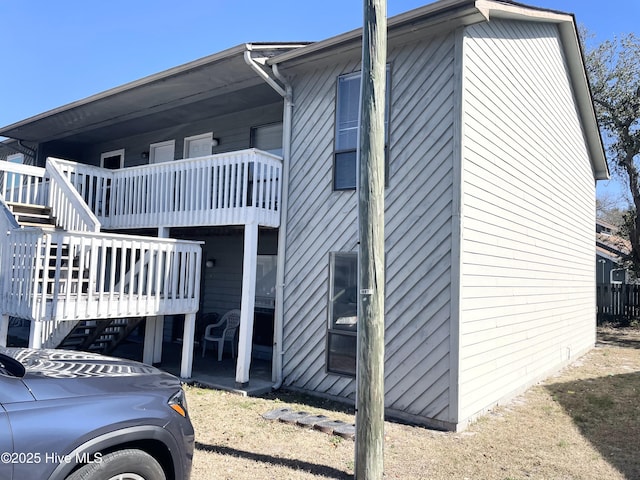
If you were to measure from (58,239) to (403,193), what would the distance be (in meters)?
4.55

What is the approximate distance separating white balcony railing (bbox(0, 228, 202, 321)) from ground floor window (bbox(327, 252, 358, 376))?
234 cm

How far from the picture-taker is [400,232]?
6434 millimetres

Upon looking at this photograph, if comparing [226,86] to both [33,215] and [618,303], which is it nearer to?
[33,215]

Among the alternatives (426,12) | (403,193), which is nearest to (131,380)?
(403,193)

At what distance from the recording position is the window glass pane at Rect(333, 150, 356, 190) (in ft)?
23.0

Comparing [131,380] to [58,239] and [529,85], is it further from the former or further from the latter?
[529,85]

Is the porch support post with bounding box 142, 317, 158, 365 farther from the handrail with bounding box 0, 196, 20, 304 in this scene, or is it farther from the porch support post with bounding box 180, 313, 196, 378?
the handrail with bounding box 0, 196, 20, 304

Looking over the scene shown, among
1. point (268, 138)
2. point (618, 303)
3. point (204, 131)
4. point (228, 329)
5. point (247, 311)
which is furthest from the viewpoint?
point (618, 303)

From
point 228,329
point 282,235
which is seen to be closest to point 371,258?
point 282,235

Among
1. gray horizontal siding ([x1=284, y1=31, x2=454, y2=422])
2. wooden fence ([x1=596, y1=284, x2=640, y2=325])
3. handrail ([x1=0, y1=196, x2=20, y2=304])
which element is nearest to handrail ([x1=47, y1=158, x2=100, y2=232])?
handrail ([x1=0, y1=196, x2=20, y2=304])

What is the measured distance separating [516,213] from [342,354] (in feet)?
12.0

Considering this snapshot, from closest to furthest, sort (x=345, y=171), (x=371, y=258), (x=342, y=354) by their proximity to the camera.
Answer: (x=371, y=258), (x=342, y=354), (x=345, y=171)

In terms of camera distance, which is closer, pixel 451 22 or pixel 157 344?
pixel 451 22

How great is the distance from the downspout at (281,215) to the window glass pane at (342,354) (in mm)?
957
